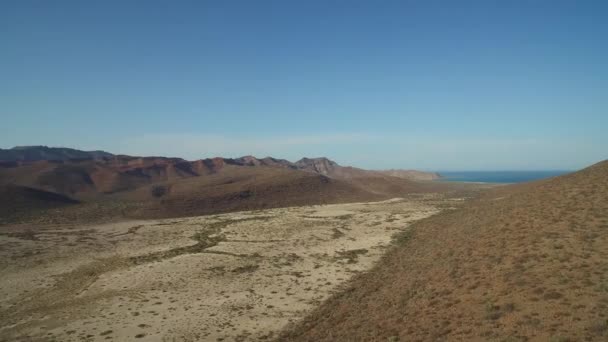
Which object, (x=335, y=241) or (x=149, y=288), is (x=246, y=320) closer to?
(x=149, y=288)

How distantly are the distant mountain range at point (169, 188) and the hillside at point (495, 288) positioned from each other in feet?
155

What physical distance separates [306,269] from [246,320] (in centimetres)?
896

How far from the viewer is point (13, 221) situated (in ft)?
164

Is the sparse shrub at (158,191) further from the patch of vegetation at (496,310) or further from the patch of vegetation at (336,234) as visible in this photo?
the patch of vegetation at (496,310)

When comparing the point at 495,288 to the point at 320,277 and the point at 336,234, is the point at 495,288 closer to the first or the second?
the point at 320,277

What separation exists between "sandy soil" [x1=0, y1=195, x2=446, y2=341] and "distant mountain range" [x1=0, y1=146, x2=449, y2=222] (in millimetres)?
19721

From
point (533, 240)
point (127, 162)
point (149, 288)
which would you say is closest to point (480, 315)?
point (533, 240)

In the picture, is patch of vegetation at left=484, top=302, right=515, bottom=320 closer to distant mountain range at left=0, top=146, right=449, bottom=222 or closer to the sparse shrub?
distant mountain range at left=0, top=146, right=449, bottom=222

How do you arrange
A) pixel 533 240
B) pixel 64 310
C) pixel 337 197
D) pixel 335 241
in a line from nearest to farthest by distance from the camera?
1. pixel 64 310
2. pixel 533 240
3. pixel 335 241
4. pixel 337 197

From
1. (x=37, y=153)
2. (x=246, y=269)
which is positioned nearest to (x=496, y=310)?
(x=246, y=269)

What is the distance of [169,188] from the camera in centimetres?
8606

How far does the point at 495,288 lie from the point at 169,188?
271ft

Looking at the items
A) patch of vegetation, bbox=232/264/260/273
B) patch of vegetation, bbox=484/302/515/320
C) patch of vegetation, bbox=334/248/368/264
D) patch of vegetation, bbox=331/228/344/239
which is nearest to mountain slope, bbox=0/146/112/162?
patch of vegetation, bbox=331/228/344/239

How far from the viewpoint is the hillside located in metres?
12.2
